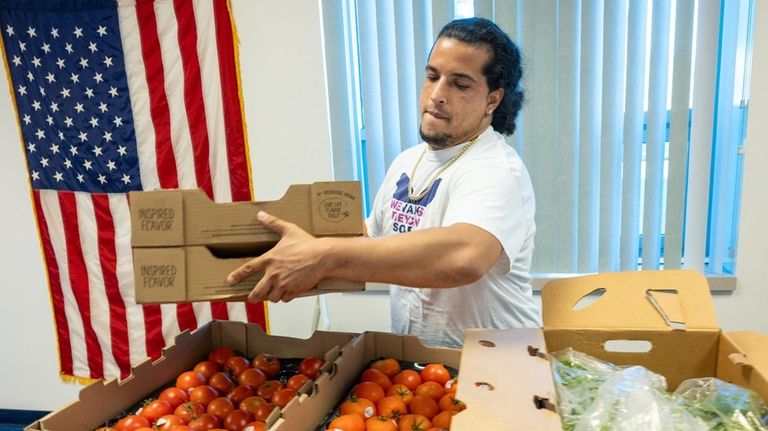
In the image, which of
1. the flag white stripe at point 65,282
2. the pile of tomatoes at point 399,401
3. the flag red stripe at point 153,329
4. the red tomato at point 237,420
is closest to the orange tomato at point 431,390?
the pile of tomatoes at point 399,401

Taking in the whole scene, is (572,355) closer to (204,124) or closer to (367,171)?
(367,171)

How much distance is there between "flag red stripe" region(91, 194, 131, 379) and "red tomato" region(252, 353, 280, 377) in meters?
1.56

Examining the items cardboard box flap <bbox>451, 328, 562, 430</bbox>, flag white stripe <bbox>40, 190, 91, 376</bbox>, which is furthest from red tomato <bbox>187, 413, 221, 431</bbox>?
flag white stripe <bbox>40, 190, 91, 376</bbox>

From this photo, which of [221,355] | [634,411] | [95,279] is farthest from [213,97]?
[634,411]

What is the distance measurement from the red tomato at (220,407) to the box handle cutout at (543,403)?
0.56 meters

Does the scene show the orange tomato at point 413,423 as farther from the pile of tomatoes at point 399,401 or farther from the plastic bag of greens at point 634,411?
the plastic bag of greens at point 634,411

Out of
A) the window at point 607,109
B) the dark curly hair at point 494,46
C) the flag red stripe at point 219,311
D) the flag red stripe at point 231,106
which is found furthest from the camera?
the flag red stripe at point 219,311

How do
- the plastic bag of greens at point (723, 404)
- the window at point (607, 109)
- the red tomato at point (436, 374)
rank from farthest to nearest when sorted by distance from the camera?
the window at point (607, 109) < the red tomato at point (436, 374) < the plastic bag of greens at point (723, 404)

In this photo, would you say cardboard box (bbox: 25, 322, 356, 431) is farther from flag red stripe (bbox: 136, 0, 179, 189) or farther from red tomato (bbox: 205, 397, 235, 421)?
flag red stripe (bbox: 136, 0, 179, 189)

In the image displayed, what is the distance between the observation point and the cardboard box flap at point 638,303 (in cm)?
95

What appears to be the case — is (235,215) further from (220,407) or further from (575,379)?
(575,379)

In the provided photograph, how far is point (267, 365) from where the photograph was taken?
1094 millimetres

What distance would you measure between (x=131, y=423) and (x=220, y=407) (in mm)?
149

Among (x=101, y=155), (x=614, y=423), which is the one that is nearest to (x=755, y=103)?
(x=614, y=423)
